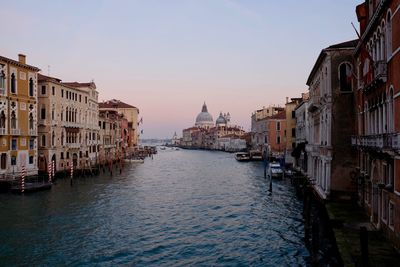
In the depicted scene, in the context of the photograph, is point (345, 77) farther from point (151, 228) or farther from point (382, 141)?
point (151, 228)

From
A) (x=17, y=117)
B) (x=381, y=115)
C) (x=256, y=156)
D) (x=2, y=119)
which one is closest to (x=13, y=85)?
(x=17, y=117)

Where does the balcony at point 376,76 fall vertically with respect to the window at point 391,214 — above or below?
above

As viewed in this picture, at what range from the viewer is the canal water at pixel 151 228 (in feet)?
43.7

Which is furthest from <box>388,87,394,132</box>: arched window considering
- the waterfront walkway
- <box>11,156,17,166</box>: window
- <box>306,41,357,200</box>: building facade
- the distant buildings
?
the distant buildings

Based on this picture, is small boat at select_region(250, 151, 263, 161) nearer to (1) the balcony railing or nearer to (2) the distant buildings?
(1) the balcony railing

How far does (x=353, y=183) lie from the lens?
1789 cm

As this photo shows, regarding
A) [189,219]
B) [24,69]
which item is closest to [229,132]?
[24,69]

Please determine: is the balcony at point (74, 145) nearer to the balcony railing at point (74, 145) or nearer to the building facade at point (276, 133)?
the balcony railing at point (74, 145)

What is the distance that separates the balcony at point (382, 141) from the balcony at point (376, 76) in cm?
167

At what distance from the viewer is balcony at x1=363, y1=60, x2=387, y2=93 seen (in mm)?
11695

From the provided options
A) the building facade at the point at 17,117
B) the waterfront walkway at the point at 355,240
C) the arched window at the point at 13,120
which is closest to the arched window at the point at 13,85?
the building facade at the point at 17,117

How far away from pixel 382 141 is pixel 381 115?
6.73 feet

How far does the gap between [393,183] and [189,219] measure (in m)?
10.3

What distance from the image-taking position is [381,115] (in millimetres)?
13031
